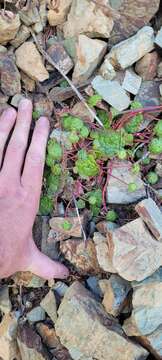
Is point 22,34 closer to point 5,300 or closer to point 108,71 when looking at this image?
point 108,71

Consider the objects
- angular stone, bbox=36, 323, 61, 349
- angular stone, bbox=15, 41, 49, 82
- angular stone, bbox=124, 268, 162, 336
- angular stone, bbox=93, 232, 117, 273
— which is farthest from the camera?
angular stone, bbox=36, 323, 61, 349

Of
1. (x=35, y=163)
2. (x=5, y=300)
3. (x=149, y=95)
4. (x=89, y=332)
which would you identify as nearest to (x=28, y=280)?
(x=5, y=300)

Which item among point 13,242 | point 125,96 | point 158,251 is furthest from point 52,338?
point 125,96

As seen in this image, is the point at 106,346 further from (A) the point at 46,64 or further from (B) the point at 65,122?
(A) the point at 46,64

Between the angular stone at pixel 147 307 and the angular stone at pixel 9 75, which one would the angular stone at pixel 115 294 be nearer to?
the angular stone at pixel 147 307

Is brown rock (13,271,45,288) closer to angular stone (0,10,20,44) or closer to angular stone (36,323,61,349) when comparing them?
angular stone (36,323,61,349)

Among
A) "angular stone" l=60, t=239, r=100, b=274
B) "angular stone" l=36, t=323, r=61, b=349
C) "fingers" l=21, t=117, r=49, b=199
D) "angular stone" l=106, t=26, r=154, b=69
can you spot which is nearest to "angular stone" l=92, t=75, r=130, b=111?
"angular stone" l=106, t=26, r=154, b=69

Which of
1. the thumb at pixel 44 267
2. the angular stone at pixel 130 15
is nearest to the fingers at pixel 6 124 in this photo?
the thumb at pixel 44 267
